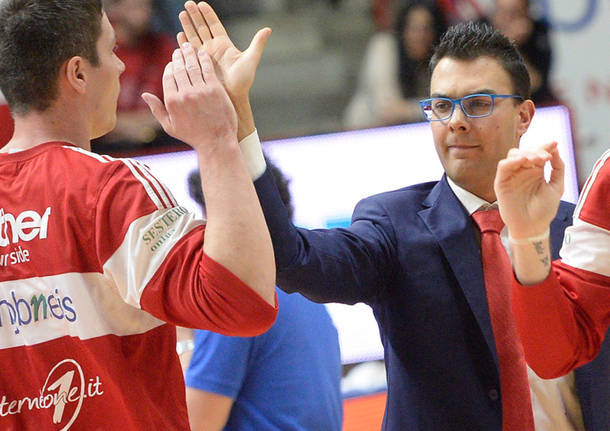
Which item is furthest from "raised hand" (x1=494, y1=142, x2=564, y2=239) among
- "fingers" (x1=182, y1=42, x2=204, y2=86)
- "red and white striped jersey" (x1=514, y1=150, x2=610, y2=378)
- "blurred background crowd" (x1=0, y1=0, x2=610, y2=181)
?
"blurred background crowd" (x1=0, y1=0, x2=610, y2=181)

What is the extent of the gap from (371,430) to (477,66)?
5.90ft

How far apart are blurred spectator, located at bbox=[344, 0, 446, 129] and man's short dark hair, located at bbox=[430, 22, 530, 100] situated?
365cm

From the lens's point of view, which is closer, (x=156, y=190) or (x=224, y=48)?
(x=156, y=190)

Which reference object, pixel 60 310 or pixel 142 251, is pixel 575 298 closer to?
pixel 142 251

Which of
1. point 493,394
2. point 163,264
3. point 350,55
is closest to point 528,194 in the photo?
point 493,394

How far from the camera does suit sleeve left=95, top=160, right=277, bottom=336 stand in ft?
5.79

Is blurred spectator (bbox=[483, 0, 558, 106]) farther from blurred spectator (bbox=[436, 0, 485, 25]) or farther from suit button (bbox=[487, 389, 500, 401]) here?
suit button (bbox=[487, 389, 500, 401])

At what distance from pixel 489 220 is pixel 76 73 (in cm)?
115

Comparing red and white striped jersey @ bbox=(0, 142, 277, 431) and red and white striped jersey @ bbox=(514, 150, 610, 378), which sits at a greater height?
red and white striped jersey @ bbox=(0, 142, 277, 431)

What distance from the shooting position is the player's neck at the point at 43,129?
2.03 metres

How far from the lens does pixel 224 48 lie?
78.8 inches

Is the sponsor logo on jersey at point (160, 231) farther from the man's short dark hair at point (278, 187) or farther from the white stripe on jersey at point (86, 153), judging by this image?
the man's short dark hair at point (278, 187)

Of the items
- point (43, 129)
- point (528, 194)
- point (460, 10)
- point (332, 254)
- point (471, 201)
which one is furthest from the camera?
point (460, 10)

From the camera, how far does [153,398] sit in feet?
6.45
